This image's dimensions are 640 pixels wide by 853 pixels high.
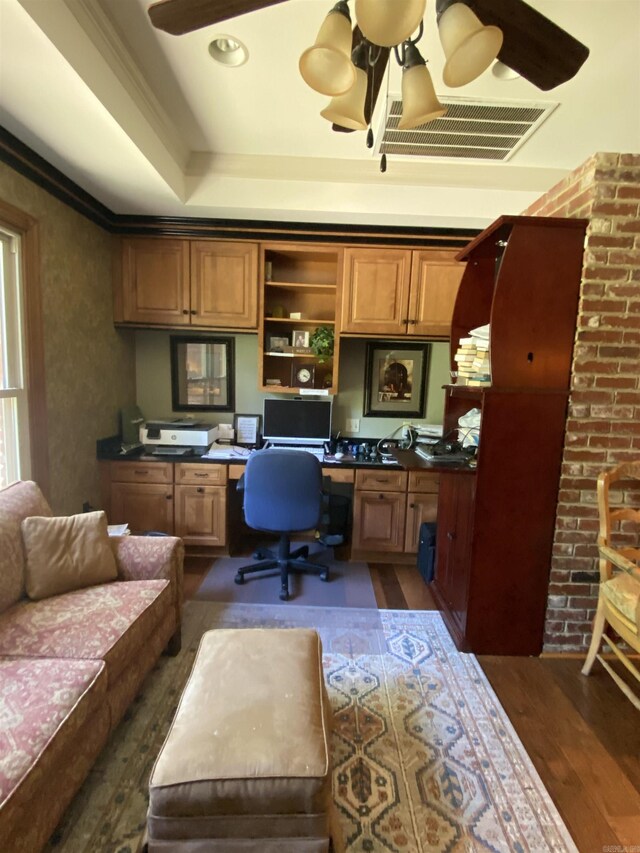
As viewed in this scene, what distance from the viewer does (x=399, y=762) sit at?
4.98 feet

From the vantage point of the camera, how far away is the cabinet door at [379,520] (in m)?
3.02

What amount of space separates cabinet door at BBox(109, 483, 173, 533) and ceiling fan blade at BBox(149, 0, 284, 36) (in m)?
2.52

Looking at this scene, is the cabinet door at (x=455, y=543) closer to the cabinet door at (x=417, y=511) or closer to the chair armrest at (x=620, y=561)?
the cabinet door at (x=417, y=511)

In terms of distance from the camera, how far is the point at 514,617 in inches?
82.7

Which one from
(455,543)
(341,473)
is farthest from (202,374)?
(455,543)

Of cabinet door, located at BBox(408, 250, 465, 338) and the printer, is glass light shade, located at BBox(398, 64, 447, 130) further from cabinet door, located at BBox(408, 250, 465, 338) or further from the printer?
the printer

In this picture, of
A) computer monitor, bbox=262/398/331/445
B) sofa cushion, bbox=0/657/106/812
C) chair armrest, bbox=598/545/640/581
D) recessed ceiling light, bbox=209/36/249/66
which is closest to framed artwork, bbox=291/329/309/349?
computer monitor, bbox=262/398/331/445

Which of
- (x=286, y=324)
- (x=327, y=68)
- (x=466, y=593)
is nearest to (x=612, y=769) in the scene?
(x=466, y=593)

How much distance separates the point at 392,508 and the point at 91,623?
2.03 meters

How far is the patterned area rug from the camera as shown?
1281mm

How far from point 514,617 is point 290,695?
4.47 ft

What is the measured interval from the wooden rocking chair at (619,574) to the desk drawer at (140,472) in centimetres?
261

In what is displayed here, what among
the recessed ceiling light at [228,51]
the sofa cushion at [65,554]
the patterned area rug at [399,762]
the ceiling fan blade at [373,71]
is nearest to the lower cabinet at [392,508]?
the patterned area rug at [399,762]

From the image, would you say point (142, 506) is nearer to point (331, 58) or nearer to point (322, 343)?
point (322, 343)
